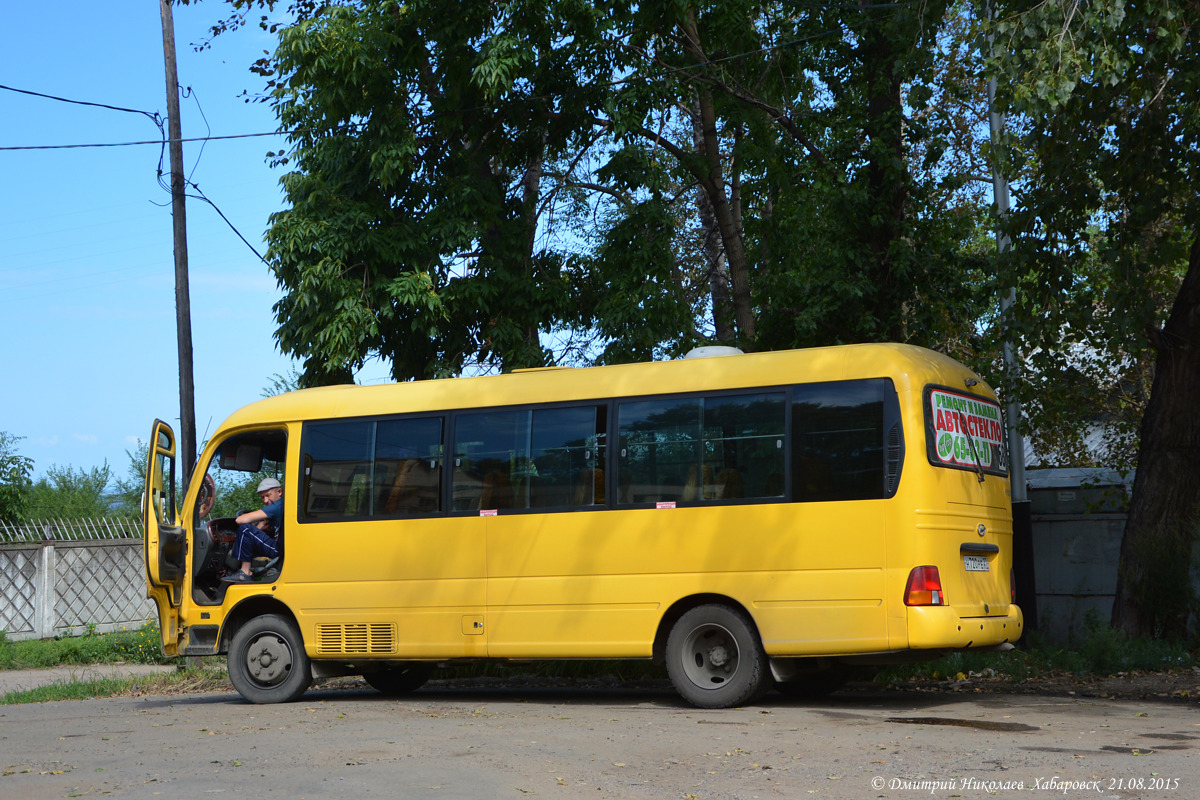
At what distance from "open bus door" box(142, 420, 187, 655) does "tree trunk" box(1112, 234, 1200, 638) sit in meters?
9.66

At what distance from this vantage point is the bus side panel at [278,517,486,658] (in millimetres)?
11398

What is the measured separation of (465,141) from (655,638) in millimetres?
9875

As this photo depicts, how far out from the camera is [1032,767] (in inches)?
284

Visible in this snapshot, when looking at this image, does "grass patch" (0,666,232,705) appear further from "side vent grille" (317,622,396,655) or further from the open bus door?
"side vent grille" (317,622,396,655)

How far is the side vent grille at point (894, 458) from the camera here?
982 centimetres

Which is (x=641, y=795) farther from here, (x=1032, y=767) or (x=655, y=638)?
(x=655, y=638)

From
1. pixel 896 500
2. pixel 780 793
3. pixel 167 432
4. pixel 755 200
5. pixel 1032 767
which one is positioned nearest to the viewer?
pixel 780 793

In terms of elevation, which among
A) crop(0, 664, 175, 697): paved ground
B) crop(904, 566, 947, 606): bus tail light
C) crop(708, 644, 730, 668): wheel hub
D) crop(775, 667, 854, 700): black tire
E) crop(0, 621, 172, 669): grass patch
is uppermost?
crop(904, 566, 947, 606): bus tail light

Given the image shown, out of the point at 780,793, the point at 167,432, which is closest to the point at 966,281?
the point at 167,432

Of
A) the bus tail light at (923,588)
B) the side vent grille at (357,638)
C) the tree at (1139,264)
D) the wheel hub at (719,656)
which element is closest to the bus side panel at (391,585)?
the side vent grille at (357,638)

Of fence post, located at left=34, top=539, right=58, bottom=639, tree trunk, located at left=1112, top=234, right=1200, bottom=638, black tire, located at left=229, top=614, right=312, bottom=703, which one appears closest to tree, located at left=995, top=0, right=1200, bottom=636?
tree trunk, located at left=1112, top=234, right=1200, bottom=638

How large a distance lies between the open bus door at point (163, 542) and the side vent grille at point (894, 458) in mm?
6724

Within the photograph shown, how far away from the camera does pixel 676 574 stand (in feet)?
34.7

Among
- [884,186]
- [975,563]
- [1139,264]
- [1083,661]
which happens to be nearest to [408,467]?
[975,563]
